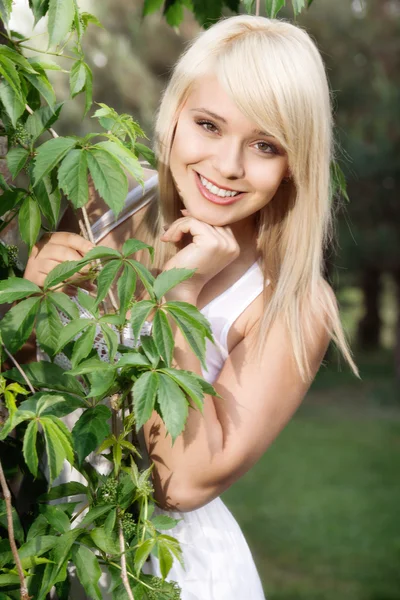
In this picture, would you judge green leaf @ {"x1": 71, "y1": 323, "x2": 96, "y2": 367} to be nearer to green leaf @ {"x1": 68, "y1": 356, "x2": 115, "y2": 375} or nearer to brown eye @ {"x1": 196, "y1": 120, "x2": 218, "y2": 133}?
green leaf @ {"x1": 68, "y1": 356, "x2": 115, "y2": 375}

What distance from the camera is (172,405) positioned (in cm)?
145

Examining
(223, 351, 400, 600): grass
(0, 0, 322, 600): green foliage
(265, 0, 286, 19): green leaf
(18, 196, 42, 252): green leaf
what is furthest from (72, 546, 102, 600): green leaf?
(223, 351, 400, 600): grass

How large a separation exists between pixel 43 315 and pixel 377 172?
1412 centimetres

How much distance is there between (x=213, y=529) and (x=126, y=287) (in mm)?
924

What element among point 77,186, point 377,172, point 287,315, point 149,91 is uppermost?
point 77,186

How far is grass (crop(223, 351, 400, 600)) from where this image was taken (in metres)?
8.42

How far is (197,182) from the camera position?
2.07 meters

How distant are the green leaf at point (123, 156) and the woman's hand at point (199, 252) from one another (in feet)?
1.35

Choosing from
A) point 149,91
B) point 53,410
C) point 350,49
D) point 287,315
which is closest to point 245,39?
point 287,315

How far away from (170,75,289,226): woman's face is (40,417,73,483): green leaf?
0.75m

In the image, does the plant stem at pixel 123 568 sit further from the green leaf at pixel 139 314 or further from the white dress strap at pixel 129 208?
the white dress strap at pixel 129 208

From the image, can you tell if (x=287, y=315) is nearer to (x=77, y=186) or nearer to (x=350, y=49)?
(x=77, y=186)

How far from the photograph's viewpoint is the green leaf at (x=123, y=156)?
5.13ft

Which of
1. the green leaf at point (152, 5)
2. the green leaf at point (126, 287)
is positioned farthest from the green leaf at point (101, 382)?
the green leaf at point (152, 5)
